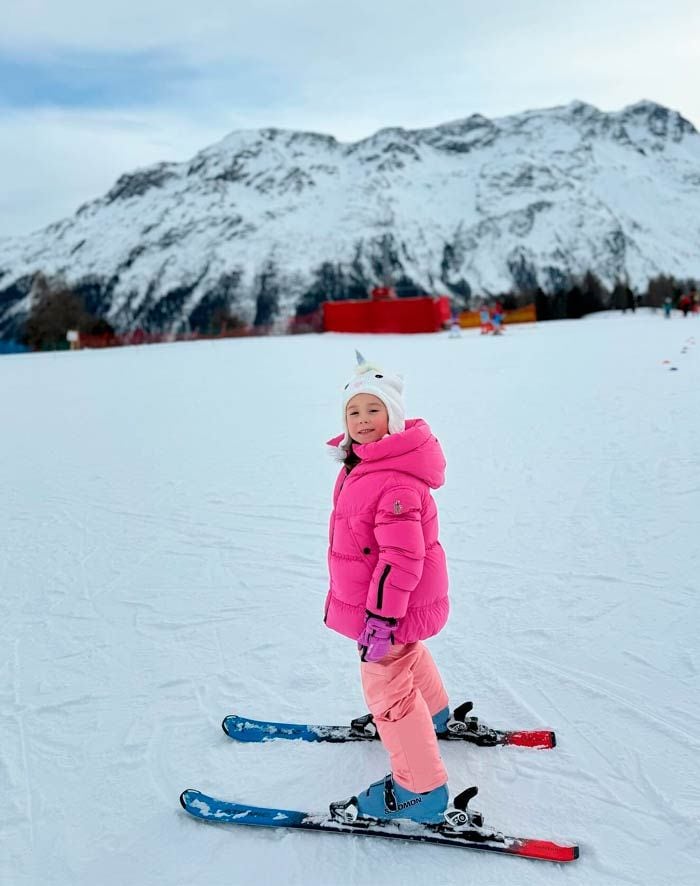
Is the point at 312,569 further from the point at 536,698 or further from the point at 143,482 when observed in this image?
the point at 143,482

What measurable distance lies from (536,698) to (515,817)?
0.83 metres

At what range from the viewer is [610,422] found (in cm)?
877

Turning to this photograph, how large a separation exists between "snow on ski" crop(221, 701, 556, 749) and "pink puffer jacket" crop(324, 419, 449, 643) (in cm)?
77

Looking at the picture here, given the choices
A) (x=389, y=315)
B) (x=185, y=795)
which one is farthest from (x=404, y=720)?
(x=389, y=315)

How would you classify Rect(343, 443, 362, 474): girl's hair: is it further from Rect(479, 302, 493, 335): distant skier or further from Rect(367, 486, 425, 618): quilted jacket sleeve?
Rect(479, 302, 493, 335): distant skier

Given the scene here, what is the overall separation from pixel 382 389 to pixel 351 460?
12.9 inches

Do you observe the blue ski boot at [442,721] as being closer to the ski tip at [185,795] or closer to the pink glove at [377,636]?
the pink glove at [377,636]

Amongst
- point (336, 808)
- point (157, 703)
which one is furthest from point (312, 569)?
point (336, 808)

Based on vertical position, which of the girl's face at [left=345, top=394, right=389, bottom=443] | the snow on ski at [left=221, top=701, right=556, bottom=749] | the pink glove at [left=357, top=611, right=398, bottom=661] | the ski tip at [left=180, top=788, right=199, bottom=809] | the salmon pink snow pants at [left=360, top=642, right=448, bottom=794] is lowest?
the ski tip at [left=180, top=788, right=199, bottom=809]

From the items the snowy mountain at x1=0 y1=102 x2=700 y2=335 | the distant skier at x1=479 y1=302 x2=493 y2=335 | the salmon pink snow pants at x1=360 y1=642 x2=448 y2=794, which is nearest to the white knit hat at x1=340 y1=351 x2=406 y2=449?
the salmon pink snow pants at x1=360 y1=642 x2=448 y2=794

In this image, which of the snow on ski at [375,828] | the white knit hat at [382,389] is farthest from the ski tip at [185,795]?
the white knit hat at [382,389]

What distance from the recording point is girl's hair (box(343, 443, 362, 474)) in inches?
109

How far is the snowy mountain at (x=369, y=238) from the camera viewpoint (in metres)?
156

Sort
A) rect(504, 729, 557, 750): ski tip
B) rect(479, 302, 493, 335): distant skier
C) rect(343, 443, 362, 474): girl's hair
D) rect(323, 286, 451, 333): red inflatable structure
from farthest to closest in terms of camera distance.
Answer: rect(323, 286, 451, 333): red inflatable structure, rect(479, 302, 493, 335): distant skier, rect(504, 729, 557, 750): ski tip, rect(343, 443, 362, 474): girl's hair
